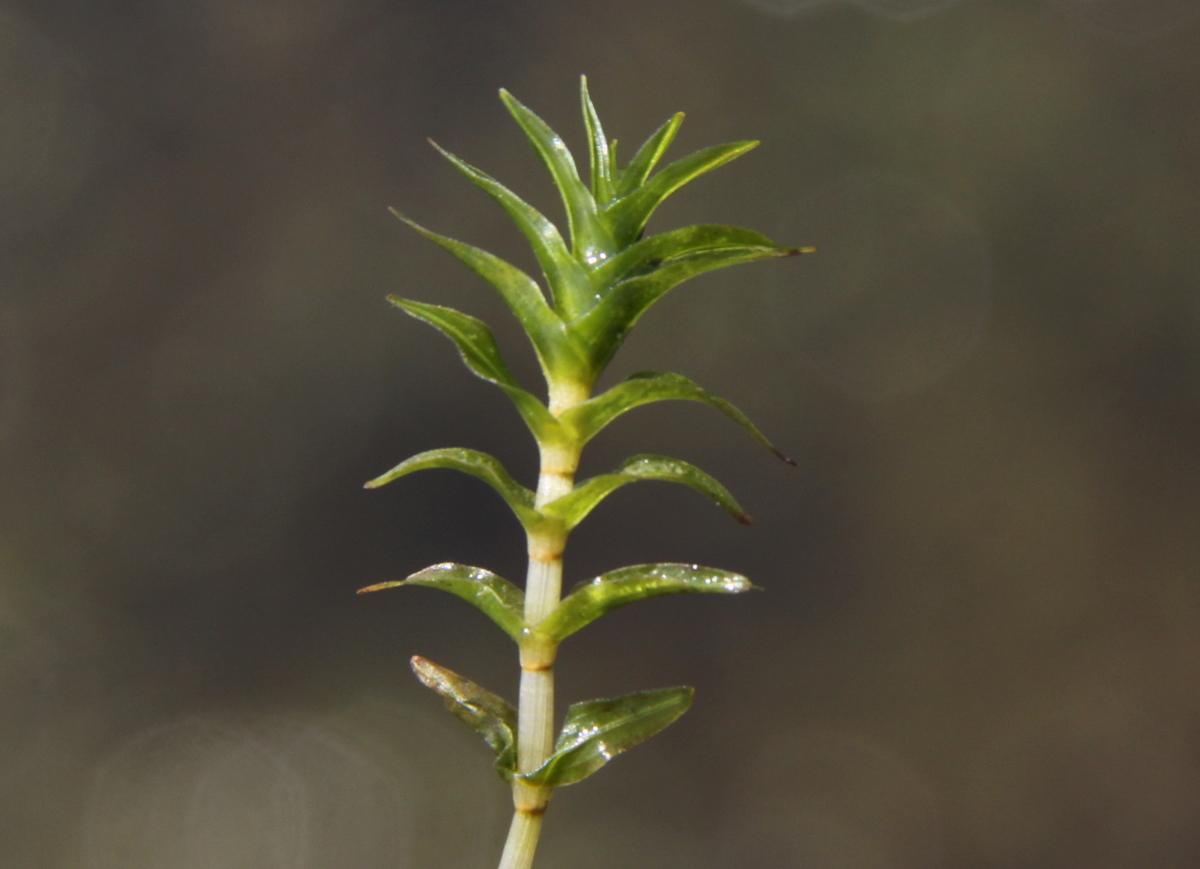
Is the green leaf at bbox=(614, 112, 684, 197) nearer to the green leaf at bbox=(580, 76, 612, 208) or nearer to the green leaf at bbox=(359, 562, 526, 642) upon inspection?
the green leaf at bbox=(580, 76, 612, 208)

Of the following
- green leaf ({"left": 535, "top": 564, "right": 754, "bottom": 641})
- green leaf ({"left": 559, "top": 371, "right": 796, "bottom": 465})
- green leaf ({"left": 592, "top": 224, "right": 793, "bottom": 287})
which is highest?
green leaf ({"left": 592, "top": 224, "right": 793, "bottom": 287})

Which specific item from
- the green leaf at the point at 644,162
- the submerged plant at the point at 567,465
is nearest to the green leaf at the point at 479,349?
the submerged plant at the point at 567,465

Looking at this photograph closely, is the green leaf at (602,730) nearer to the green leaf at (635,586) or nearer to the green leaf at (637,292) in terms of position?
the green leaf at (635,586)

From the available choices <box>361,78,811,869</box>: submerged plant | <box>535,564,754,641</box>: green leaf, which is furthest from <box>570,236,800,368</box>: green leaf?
<box>535,564,754,641</box>: green leaf

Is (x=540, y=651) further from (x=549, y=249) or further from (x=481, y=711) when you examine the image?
(x=549, y=249)

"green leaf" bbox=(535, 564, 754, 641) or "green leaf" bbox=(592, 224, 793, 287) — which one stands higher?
"green leaf" bbox=(592, 224, 793, 287)

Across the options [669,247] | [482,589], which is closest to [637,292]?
[669,247]

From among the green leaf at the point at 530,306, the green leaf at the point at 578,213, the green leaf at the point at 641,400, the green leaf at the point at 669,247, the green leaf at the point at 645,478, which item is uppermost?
the green leaf at the point at 578,213
